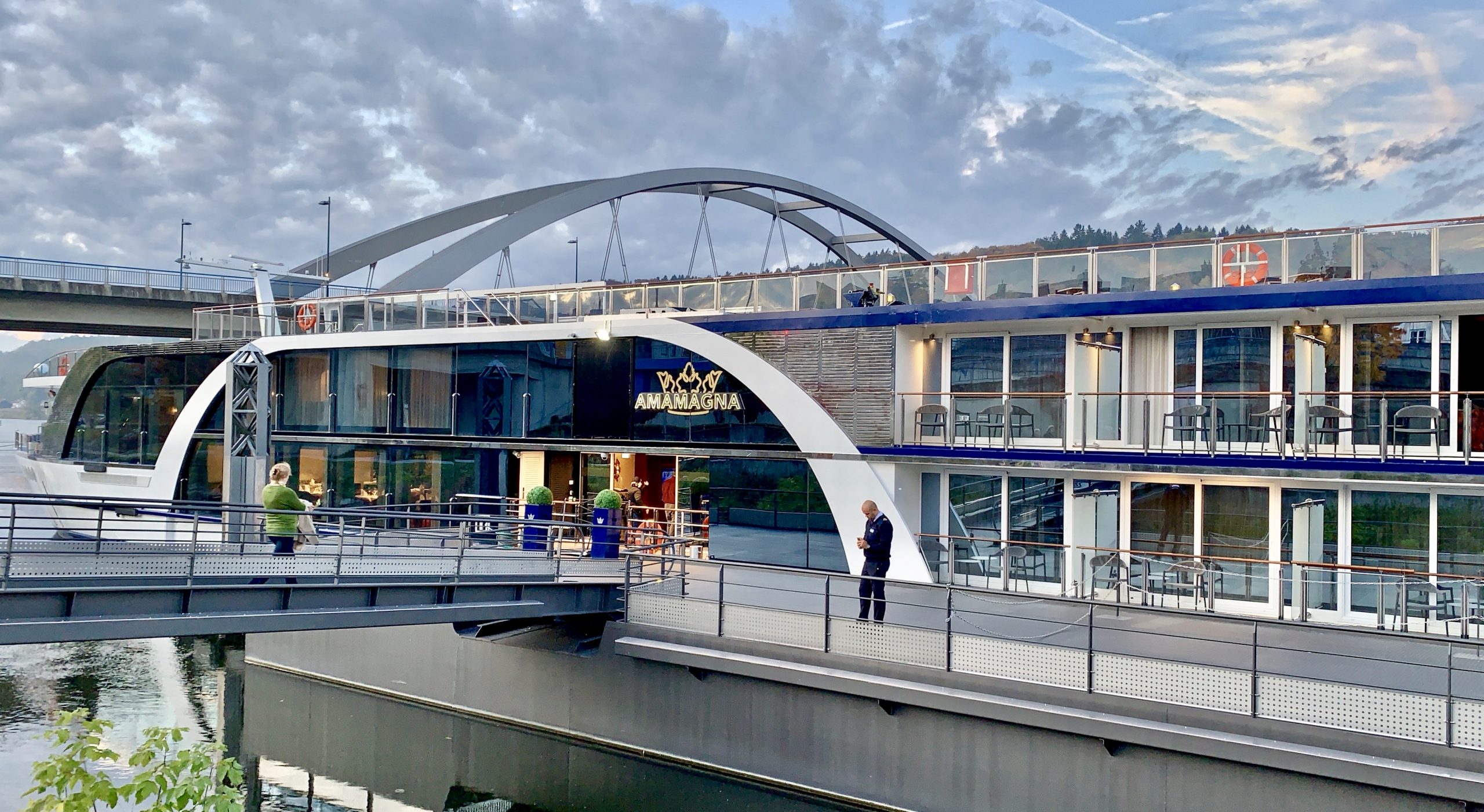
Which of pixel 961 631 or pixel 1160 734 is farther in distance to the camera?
pixel 961 631

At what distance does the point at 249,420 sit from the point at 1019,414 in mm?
13539

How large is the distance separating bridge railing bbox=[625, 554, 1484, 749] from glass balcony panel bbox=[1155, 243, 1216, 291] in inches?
186

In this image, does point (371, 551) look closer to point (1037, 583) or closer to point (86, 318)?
point (1037, 583)

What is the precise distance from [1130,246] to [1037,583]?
5229mm

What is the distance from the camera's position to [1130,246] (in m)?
16.0

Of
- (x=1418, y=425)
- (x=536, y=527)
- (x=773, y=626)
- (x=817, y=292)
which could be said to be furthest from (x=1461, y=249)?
(x=536, y=527)

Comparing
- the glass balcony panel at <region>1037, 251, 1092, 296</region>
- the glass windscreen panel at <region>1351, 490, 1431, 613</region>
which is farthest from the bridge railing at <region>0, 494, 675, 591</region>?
the glass windscreen panel at <region>1351, 490, 1431, 613</region>

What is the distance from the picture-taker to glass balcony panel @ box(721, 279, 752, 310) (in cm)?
1928

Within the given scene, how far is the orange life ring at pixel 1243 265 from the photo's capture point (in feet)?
49.1

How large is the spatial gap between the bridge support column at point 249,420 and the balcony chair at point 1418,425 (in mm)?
17620

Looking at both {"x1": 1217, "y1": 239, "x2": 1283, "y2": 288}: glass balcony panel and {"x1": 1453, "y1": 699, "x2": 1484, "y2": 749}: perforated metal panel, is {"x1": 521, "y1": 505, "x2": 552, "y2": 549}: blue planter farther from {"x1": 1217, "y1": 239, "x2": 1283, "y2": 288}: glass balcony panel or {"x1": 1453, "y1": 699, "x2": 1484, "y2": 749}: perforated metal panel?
{"x1": 1453, "y1": 699, "x2": 1484, "y2": 749}: perforated metal panel

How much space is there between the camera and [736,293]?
64.0 ft

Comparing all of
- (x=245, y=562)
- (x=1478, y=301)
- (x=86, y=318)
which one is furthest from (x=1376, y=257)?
(x=86, y=318)

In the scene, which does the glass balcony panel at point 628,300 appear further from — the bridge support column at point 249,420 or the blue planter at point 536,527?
the bridge support column at point 249,420
